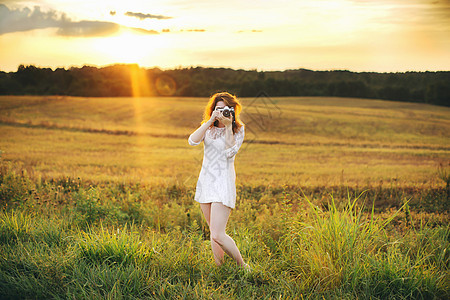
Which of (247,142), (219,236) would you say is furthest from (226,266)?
(247,142)

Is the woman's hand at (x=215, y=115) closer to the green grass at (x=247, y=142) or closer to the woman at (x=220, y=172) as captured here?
the woman at (x=220, y=172)

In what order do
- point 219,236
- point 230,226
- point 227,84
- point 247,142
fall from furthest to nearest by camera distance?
1. point 227,84
2. point 247,142
3. point 230,226
4. point 219,236

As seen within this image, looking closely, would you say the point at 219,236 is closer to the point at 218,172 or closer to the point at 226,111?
the point at 218,172

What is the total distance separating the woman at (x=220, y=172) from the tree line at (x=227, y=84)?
134 ft

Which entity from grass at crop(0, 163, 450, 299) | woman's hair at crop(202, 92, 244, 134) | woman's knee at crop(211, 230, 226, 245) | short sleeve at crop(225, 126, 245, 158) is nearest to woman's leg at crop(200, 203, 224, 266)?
grass at crop(0, 163, 450, 299)

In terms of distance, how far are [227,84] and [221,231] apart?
46.1 m

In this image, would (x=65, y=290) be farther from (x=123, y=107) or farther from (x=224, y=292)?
(x=123, y=107)

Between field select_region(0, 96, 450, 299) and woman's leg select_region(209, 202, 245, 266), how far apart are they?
20 cm

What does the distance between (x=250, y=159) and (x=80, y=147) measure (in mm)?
10417

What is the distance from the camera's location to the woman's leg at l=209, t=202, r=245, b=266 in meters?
4.55

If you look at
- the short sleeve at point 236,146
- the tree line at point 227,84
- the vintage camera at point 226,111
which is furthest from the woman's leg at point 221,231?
the tree line at point 227,84

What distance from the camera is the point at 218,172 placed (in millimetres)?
4691

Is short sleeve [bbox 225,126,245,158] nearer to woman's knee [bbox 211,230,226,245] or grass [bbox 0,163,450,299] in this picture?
woman's knee [bbox 211,230,226,245]

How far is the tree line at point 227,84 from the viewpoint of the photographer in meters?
45.0
